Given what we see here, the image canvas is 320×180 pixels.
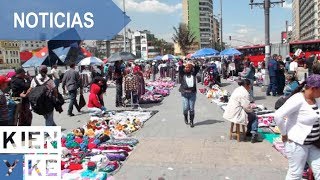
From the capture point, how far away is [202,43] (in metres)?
141

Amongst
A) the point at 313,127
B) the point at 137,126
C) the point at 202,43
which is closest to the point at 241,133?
the point at 137,126

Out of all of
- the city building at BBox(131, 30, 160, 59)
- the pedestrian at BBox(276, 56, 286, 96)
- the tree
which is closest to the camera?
the pedestrian at BBox(276, 56, 286, 96)

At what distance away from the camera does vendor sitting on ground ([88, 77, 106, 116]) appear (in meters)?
12.9

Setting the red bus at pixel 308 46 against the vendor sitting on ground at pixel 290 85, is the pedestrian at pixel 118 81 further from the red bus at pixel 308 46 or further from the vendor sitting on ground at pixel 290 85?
the red bus at pixel 308 46

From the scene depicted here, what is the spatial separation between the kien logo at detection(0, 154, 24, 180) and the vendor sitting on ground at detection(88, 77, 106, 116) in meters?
9.76

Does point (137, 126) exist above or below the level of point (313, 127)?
below

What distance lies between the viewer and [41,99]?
8883 mm

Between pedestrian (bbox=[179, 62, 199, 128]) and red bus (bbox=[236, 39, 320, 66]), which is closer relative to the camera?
pedestrian (bbox=[179, 62, 199, 128])

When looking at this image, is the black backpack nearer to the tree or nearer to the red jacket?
the red jacket

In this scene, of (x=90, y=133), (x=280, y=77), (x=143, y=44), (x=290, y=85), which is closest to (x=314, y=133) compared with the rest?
(x=290, y=85)

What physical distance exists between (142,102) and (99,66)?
13.3m

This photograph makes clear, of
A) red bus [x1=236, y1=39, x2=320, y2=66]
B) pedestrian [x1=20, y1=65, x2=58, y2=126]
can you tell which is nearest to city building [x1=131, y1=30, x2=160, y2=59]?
red bus [x1=236, y1=39, x2=320, y2=66]

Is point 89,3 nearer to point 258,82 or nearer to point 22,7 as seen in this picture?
point 22,7

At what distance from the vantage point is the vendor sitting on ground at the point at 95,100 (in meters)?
12.9
